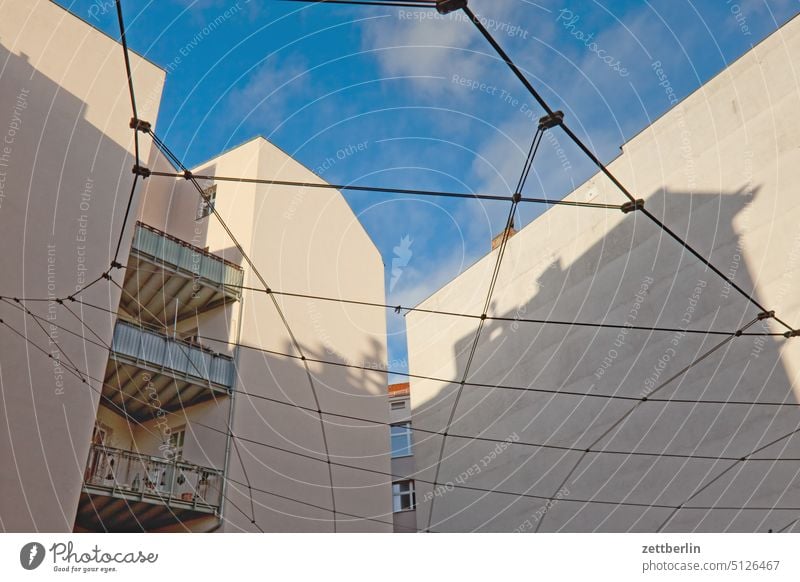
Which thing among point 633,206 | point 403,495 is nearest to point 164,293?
point 403,495

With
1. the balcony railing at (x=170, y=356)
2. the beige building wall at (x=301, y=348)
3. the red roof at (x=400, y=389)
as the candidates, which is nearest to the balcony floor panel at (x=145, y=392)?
the balcony railing at (x=170, y=356)

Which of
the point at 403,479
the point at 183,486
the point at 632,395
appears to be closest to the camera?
the point at 183,486

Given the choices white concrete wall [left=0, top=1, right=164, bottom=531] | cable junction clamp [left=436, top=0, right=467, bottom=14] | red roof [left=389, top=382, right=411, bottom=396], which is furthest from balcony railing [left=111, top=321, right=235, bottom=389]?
red roof [left=389, top=382, right=411, bottom=396]

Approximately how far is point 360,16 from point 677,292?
9.00 m

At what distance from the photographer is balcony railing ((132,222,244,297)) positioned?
53.2 feet

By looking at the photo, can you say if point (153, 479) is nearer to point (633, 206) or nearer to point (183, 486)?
point (183, 486)

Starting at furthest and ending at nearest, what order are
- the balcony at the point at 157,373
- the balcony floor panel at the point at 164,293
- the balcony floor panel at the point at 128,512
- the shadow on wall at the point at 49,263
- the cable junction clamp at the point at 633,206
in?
the balcony floor panel at the point at 164,293 → the balcony at the point at 157,373 → the balcony floor panel at the point at 128,512 → the shadow on wall at the point at 49,263 → the cable junction clamp at the point at 633,206

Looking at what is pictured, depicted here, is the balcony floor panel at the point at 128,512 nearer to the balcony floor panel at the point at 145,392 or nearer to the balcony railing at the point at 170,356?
the balcony floor panel at the point at 145,392

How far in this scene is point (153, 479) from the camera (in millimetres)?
14734

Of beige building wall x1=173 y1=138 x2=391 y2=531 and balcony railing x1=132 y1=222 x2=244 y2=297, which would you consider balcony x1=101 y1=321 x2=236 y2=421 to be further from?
balcony railing x1=132 y1=222 x2=244 y2=297

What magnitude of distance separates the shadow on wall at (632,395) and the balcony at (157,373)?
25.5 feet

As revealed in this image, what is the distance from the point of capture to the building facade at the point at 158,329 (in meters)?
11.7
